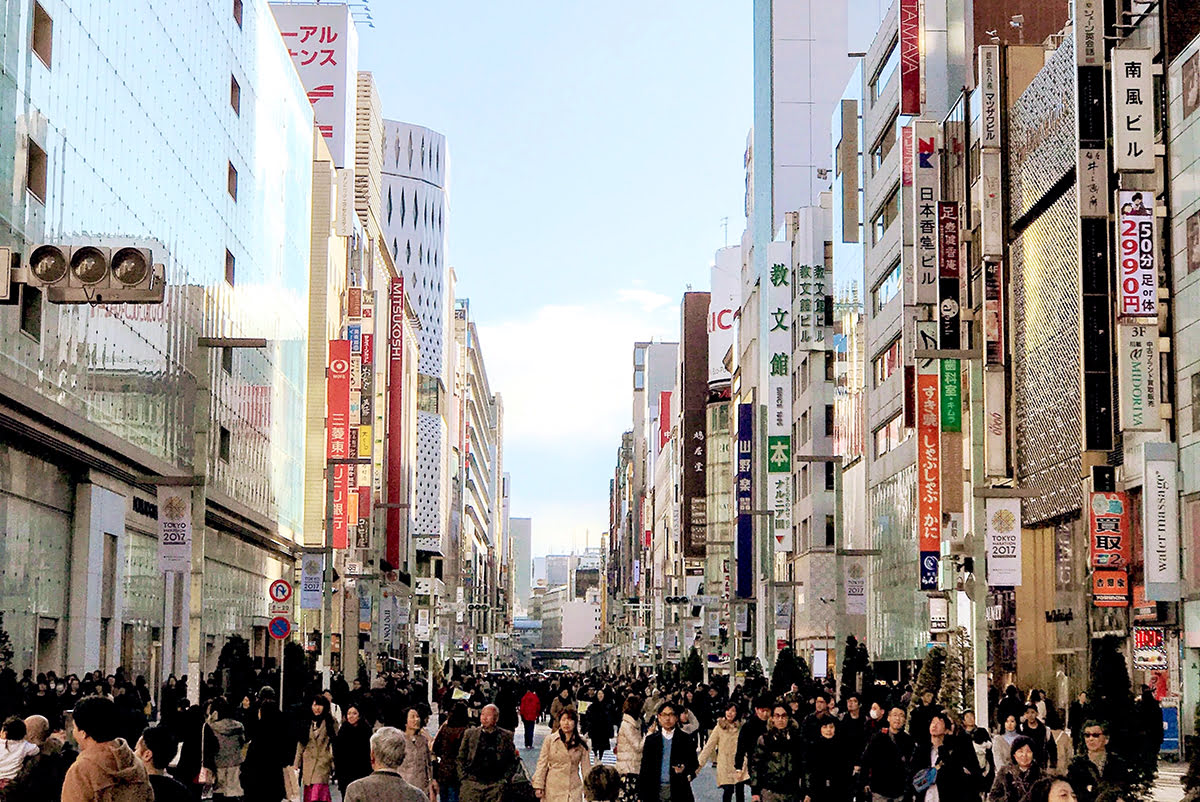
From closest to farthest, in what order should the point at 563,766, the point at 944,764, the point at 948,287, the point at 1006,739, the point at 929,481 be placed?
the point at 563,766, the point at 944,764, the point at 1006,739, the point at 948,287, the point at 929,481

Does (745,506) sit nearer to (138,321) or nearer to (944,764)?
(138,321)

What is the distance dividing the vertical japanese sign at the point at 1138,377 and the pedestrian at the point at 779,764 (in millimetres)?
20180

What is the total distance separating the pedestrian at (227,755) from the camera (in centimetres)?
1767

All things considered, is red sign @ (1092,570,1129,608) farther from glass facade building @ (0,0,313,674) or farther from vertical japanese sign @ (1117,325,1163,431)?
glass facade building @ (0,0,313,674)

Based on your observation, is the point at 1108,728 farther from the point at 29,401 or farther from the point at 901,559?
the point at 901,559

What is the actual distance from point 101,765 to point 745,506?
91.3 m

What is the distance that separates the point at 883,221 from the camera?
65.0m

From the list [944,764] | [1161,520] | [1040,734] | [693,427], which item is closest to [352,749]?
[944,764]

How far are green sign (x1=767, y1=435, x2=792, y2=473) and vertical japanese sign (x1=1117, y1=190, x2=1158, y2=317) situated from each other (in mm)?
48185

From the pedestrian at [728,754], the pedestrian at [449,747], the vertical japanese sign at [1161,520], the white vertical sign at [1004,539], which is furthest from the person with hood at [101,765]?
the vertical japanese sign at [1161,520]

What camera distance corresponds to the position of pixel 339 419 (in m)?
77.6

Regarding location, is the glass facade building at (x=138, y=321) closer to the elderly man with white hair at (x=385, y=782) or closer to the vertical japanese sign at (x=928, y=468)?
the vertical japanese sign at (x=928, y=468)

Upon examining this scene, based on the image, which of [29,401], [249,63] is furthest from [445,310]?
[29,401]

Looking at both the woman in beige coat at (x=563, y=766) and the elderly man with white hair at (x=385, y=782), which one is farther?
the woman in beige coat at (x=563, y=766)
